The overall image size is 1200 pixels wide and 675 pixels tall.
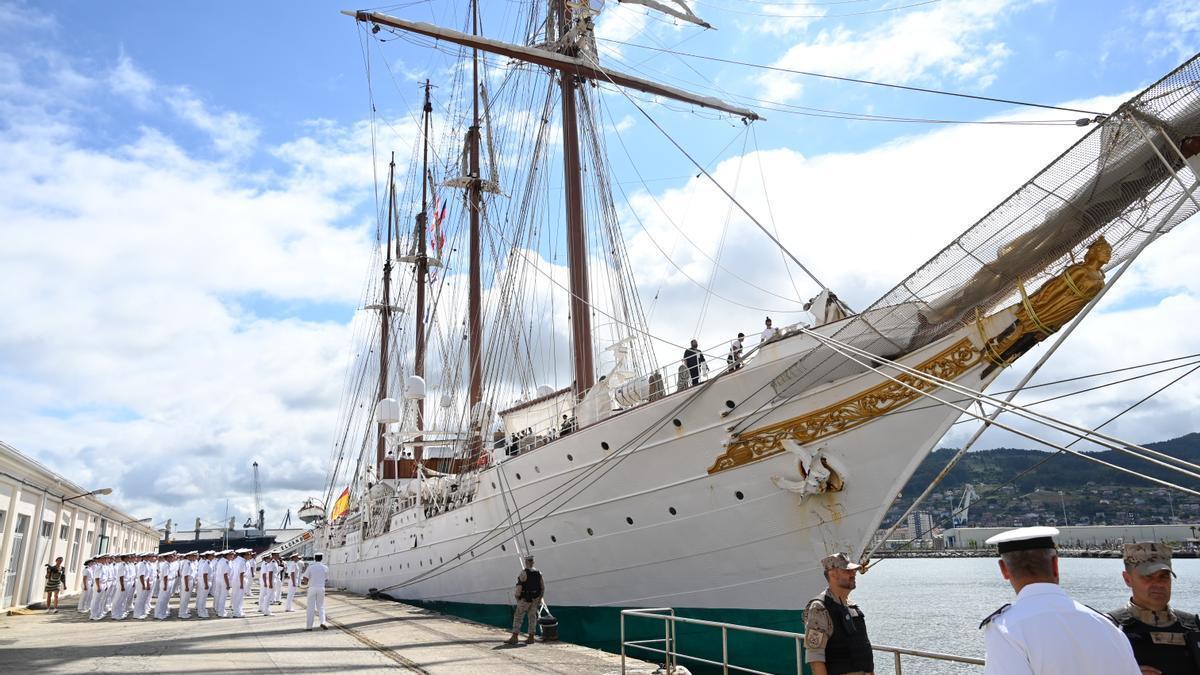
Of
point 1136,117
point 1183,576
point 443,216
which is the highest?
point 443,216

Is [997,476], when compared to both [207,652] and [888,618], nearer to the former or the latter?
[888,618]

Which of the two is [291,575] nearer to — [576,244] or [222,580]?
[222,580]

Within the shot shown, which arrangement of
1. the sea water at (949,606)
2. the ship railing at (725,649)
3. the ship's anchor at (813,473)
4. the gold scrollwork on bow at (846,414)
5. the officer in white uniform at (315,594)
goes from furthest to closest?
1. the sea water at (949,606)
2. the officer in white uniform at (315,594)
3. the ship's anchor at (813,473)
4. the gold scrollwork on bow at (846,414)
5. the ship railing at (725,649)

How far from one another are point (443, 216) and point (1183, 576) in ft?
188

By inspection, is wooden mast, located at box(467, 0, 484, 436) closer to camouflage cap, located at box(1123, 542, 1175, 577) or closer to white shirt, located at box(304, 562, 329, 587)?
white shirt, located at box(304, 562, 329, 587)

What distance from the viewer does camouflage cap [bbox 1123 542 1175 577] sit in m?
2.97

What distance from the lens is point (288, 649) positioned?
1021 cm

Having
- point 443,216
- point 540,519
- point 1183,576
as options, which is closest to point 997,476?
point 1183,576

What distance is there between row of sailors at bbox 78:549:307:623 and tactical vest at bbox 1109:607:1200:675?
17960 mm

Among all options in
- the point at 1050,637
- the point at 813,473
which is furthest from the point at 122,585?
the point at 1050,637

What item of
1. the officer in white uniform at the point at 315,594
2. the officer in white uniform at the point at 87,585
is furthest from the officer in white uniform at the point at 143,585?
the officer in white uniform at the point at 315,594

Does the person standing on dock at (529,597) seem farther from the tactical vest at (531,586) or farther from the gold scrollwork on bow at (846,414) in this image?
the gold scrollwork on bow at (846,414)

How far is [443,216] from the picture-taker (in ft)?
99.9

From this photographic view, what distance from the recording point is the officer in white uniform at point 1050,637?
1.93 m
